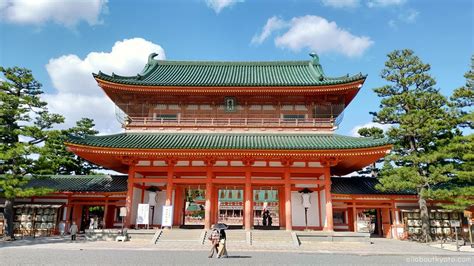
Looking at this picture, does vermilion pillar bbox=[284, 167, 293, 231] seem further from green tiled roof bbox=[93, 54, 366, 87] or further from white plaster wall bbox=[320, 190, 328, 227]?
green tiled roof bbox=[93, 54, 366, 87]

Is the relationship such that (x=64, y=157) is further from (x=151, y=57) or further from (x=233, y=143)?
(x=233, y=143)

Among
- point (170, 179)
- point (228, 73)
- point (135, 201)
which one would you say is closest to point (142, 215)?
point (135, 201)

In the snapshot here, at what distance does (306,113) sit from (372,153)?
20.5 feet

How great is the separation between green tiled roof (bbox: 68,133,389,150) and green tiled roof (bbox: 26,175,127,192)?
217 inches

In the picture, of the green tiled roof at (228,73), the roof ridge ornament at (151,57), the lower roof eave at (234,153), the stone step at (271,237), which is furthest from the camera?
the roof ridge ornament at (151,57)

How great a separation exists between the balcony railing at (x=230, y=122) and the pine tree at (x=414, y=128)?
5.38m

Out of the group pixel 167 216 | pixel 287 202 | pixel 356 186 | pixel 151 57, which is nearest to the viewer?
pixel 167 216

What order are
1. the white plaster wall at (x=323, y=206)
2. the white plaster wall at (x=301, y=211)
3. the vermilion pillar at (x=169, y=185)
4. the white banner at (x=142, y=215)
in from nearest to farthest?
the white banner at (x=142, y=215) → the vermilion pillar at (x=169, y=185) → the white plaster wall at (x=323, y=206) → the white plaster wall at (x=301, y=211)

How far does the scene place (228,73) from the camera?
93.9ft

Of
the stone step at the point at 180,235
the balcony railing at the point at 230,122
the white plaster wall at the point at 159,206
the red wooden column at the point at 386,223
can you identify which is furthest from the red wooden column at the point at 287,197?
the red wooden column at the point at 386,223

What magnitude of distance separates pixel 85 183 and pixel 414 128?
26.7 metres

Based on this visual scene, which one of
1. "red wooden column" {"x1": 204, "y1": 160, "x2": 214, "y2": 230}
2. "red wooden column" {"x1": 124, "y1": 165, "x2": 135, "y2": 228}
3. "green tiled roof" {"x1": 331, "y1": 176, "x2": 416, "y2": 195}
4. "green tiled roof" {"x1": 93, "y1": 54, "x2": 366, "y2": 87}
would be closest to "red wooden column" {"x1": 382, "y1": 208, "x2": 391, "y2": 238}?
"green tiled roof" {"x1": 331, "y1": 176, "x2": 416, "y2": 195}

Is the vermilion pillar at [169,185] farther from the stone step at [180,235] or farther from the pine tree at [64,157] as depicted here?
the pine tree at [64,157]

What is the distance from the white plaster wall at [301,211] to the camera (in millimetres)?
22672
